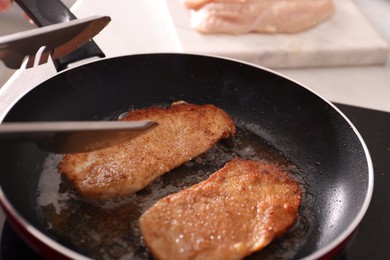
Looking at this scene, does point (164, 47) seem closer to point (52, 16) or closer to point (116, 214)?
point (52, 16)

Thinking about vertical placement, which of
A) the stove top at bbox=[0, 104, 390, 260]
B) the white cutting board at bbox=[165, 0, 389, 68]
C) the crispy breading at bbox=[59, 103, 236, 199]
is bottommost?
the stove top at bbox=[0, 104, 390, 260]

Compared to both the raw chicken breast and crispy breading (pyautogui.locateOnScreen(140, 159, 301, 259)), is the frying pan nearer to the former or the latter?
crispy breading (pyautogui.locateOnScreen(140, 159, 301, 259))

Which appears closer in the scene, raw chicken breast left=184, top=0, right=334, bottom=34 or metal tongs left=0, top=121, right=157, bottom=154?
metal tongs left=0, top=121, right=157, bottom=154

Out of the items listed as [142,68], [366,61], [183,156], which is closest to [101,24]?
[142,68]

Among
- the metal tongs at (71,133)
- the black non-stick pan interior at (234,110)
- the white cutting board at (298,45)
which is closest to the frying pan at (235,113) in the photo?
the black non-stick pan interior at (234,110)

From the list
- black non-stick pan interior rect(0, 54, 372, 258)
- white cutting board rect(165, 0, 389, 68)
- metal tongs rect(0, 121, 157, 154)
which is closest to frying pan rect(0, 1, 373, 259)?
black non-stick pan interior rect(0, 54, 372, 258)

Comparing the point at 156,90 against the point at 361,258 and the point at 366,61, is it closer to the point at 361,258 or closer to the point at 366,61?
the point at 361,258
